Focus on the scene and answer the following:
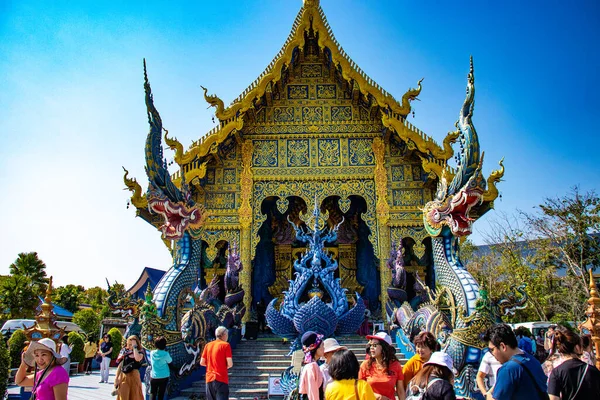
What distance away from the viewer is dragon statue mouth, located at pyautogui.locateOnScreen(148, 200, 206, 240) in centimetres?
810

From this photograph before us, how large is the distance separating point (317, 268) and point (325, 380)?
4.43m

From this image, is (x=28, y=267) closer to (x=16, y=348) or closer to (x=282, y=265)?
(x=16, y=348)

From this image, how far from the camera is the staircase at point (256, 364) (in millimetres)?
7160

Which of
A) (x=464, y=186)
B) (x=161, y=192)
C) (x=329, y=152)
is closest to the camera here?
(x=464, y=186)

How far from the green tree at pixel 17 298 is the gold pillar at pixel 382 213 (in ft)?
56.0

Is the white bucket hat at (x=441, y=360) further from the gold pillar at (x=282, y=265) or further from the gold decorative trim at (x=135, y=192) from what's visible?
the gold pillar at (x=282, y=265)

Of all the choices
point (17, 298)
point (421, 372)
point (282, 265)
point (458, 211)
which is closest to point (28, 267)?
point (17, 298)

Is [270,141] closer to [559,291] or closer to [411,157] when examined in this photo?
[411,157]

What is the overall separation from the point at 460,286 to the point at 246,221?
475 centimetres

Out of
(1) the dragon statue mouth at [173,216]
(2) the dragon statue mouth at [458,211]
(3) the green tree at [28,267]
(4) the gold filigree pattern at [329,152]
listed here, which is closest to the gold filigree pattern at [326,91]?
(4) the gold filigree pattern at [329,152]

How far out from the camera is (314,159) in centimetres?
1087

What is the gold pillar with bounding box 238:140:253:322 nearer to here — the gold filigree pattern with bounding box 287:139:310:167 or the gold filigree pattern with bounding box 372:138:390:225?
the gold filigree pattern with bounding box 287:139:310:167

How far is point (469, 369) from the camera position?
657cm

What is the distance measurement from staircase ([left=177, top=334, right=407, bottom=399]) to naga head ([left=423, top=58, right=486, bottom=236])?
2405 mm
